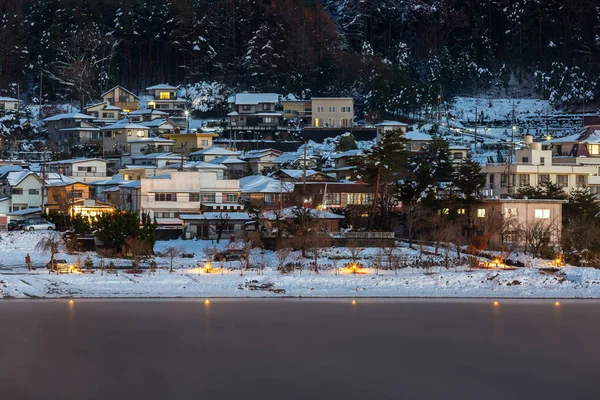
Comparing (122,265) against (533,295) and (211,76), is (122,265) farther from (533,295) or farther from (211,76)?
(211,76)

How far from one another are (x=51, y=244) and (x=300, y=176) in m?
20.0

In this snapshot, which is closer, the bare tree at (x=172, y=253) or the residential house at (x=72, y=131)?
the bare tree at (x=172, y=253)

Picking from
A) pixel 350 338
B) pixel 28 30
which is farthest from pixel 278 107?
pixel 350 338

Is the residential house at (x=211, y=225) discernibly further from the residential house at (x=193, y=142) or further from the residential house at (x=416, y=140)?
the residential house at (x=193, y=142)

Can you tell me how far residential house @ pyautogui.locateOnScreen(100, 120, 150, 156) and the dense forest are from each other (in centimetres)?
828

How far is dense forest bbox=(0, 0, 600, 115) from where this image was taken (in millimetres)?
68812

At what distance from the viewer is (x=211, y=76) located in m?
70.9

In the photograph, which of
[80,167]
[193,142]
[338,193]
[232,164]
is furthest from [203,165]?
[338,193]

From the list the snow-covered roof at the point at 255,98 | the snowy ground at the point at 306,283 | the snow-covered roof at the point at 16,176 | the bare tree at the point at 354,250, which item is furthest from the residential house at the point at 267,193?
the snow-covered roof at the point at 255,98

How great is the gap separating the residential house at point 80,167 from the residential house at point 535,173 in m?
22.0

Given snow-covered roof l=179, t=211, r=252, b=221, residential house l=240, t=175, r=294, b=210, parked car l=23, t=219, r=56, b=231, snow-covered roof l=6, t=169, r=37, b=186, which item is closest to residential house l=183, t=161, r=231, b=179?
residential house l=240, t=175, r=294, b=210

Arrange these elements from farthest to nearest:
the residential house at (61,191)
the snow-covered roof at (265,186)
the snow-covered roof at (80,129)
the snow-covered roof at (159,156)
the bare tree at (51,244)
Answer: the snow-covered roof at (80,129) → the snow-covered roof at (159,156) → the snow-covered roof at (265,186) → the residential house at (61,191) → the bare tree at (51,244)

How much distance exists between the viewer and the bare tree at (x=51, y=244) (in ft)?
98.5

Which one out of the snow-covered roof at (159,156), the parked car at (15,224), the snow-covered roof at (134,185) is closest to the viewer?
the parked car at (15,224)
